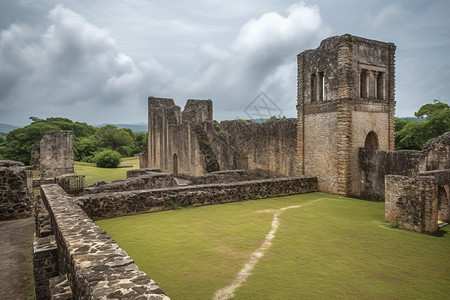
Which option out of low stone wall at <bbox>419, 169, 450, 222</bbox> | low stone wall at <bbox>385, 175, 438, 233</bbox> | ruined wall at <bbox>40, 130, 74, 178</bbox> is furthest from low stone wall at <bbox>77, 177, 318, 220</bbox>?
ruined wall at <bbox>40, 130, 74, 178</bbox>

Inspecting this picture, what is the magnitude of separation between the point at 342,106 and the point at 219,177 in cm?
610

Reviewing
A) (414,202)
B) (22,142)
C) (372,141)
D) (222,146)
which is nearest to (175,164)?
(222,146)

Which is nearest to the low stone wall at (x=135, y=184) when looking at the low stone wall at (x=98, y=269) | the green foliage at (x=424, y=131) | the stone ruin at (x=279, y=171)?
the stone ruin at (x=279, y=171)

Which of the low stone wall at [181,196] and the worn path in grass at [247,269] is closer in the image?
the worn path in grass at [247,269]

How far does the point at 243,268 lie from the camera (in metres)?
5.50

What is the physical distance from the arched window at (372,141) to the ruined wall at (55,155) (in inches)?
709

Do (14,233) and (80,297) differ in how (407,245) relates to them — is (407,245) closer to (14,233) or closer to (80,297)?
(80,297)

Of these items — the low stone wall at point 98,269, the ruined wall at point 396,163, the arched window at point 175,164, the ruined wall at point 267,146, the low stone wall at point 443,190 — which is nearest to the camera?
the low stone wall at point 98,269

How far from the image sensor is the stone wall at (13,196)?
11070 mm

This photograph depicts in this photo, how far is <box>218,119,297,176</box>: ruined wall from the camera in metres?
16.4

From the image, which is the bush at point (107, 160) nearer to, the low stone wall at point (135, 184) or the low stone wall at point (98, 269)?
the low stone wall at point (135, 184)

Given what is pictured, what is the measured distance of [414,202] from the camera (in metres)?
7.86

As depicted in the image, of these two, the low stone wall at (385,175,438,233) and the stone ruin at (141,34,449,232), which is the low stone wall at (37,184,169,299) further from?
the stone ruin at (141,34,449,232)

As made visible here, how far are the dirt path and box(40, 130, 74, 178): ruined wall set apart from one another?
10643mm
